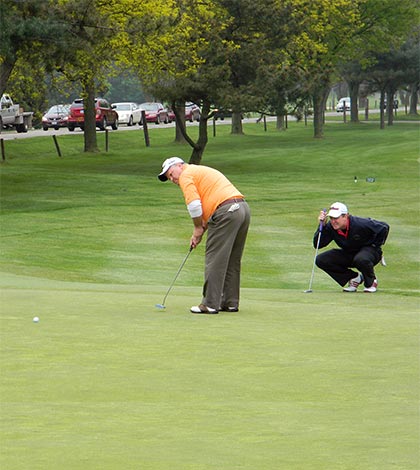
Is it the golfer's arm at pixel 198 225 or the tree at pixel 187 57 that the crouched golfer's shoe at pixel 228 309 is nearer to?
the golfer's arm at pixel 198 225

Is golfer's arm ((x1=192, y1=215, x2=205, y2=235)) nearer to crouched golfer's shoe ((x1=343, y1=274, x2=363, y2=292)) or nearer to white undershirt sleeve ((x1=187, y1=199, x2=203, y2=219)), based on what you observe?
white undershirt sleeve ((x1=187, y1=199, x2=203, y2=219))

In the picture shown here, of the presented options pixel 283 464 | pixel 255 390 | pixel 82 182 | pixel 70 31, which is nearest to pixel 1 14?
pixel 70 31

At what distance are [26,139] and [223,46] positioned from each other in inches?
822

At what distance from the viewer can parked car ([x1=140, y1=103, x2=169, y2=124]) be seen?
9288cm

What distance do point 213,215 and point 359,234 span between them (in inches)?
151

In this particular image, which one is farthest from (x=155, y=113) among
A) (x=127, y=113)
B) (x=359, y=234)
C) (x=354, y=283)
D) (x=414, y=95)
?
(x=359, y=234)

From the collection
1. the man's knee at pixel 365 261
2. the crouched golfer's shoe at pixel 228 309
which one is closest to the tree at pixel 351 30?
the man's knee at pixel 365 261

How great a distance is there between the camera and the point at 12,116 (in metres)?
69.4

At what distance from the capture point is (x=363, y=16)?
77.5 metres

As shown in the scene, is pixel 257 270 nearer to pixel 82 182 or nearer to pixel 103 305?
pixel 103 305

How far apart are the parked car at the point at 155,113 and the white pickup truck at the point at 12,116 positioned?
18.6 m

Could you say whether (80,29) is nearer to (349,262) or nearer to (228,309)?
(349,262)

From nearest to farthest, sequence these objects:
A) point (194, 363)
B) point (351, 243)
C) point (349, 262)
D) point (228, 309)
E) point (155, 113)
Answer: point (194, 363) → point (228, 309) → point (351, 243) → point (349, 262) → point (155, 113)

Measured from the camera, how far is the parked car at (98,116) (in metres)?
75.2
